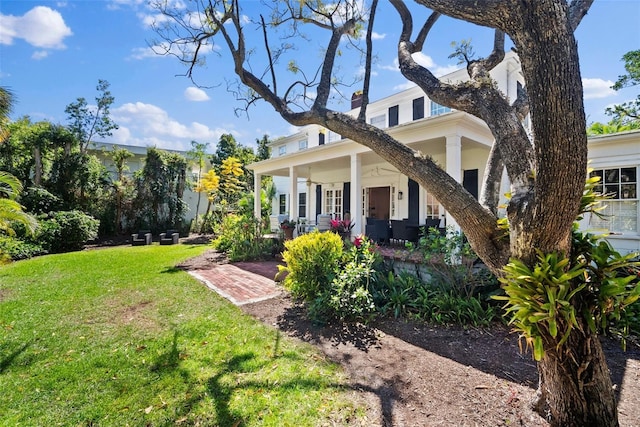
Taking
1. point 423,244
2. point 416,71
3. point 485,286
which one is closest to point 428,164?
point 416,71

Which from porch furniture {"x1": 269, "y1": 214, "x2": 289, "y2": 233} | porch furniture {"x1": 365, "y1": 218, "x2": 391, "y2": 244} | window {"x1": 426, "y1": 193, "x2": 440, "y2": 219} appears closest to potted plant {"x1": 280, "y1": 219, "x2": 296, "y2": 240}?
porch furniture {"x1": 269, "y1": 214, "x2": 289, "y2": 233}

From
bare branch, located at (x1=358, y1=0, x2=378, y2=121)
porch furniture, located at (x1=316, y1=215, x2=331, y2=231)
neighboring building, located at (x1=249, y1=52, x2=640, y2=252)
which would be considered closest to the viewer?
bare branch, located at (x1=358, y1=0, x2=378, y2=121)

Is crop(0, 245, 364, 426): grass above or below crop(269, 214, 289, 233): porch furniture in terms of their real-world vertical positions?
below

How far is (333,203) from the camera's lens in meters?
15.0

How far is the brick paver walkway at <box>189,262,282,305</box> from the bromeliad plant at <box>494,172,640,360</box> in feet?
16.1

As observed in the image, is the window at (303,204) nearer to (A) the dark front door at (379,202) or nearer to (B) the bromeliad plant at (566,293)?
(A) the dark front door at (379,202)

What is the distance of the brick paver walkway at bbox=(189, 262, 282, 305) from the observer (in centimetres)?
631

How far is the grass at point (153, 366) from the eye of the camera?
270 centimetres

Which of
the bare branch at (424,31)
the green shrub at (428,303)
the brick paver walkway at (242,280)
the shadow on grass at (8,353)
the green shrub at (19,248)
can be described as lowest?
the shadow on grass at (8,353)

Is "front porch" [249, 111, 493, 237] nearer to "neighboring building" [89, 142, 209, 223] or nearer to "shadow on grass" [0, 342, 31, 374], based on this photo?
"shadow on grass" [0, 342, 31, 374]

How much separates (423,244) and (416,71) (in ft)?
10.7

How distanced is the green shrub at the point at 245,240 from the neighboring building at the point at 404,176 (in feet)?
5.48

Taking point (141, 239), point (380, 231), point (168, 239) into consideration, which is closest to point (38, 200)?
point (141, 239)

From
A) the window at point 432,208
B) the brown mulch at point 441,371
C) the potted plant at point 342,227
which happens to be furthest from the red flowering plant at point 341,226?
the brown mulch at point 441,371
